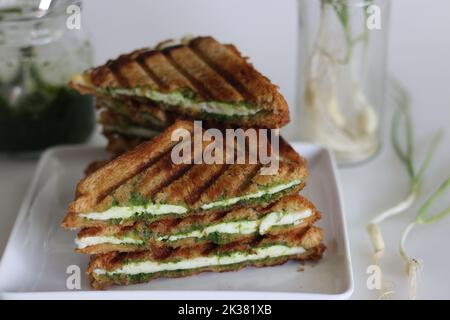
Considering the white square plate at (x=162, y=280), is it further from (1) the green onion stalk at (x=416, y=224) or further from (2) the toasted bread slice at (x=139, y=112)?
(2) the toasted bread slice at (x=139, y=112)

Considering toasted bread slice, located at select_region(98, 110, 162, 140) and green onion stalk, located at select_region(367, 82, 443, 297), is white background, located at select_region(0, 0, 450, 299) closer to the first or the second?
green onion stalk, located at select_region(367, 82, 443, 297)

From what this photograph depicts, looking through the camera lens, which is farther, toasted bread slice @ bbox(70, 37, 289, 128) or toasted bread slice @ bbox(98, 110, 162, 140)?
toasted bread slice @ bbox(98, 110, 162, 140)

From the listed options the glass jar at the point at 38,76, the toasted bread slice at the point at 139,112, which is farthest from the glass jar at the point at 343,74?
the glass jar at the point at 38,76

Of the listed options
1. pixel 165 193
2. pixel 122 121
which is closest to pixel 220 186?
pixel 165 193

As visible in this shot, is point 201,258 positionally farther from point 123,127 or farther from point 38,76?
point 38,76

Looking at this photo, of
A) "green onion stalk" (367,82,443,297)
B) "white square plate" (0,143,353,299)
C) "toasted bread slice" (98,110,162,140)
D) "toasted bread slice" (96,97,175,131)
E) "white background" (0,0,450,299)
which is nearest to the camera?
"white square plate" (0,143,353,299)

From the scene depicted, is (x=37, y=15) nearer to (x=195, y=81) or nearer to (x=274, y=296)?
(x=195, y=81)

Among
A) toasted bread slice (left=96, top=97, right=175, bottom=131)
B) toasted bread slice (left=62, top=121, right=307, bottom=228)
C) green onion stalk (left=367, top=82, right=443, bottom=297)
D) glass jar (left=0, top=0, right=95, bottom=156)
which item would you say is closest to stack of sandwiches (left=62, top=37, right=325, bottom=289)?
toasted bread slice (left=62, top=121, right=307, bottom=228)
